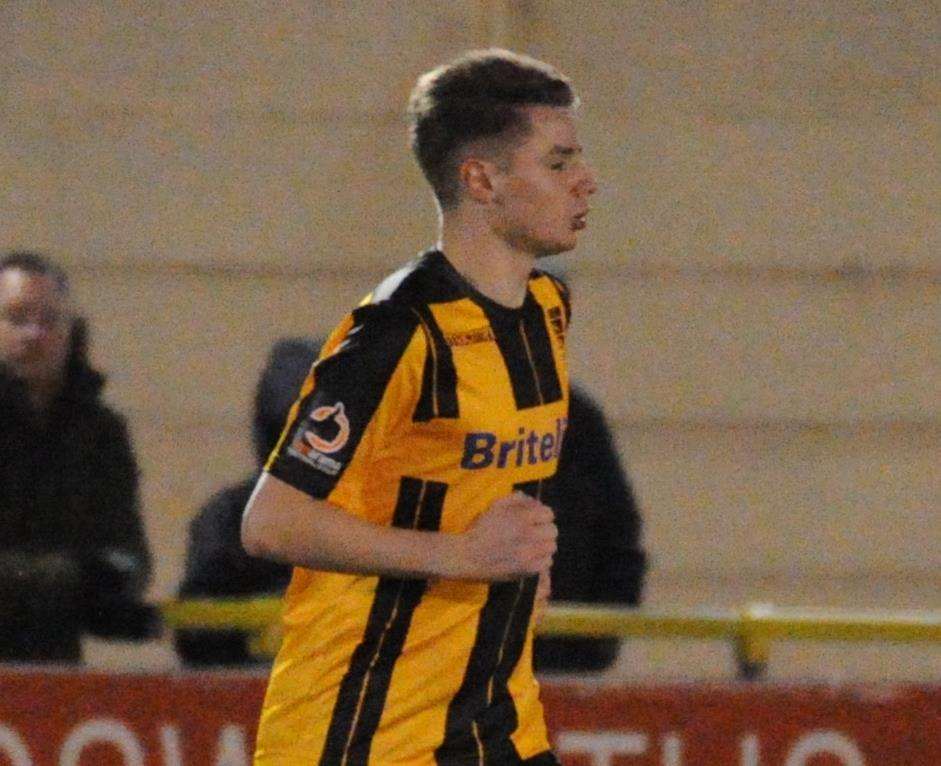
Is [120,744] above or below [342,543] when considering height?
below

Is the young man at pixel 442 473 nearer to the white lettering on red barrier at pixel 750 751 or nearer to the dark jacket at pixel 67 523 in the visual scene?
the white lettering on red barrier at pixel 750 751

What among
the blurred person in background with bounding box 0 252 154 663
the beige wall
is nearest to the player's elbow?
the blurred person in background with bounding box 0 252 154 663

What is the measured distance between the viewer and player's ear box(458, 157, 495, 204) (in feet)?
10.1

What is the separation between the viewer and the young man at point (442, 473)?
290cm

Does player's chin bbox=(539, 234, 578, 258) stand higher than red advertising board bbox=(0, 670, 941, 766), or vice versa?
player's chin bbox=(539, 234, 578, 258)

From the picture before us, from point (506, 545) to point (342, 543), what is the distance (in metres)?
0.23

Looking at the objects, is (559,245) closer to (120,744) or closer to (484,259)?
(484,259)

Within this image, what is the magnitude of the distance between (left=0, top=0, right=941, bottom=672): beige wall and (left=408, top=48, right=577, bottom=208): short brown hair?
2.36 meters

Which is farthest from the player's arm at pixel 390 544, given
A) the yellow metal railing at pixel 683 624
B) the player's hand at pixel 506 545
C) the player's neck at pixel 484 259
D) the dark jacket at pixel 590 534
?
the yellow metal railing at pixel 683 624

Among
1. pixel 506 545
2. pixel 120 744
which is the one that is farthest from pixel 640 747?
pixel 506 545

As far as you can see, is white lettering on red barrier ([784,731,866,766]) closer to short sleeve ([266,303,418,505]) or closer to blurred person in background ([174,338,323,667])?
blurred person in background ([174,338,323,667])

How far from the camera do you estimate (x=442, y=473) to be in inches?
117

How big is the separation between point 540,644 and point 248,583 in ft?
2.34

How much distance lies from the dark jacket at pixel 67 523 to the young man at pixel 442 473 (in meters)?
1.62
